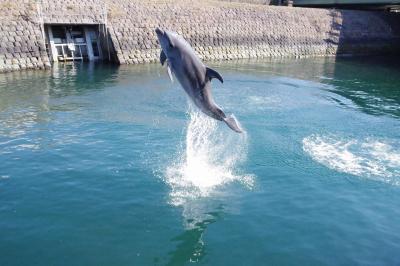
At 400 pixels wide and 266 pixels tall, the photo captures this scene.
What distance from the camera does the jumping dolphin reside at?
1008cm

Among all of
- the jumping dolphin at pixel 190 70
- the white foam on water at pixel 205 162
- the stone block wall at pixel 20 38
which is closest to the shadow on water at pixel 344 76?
the white foam on water at pixel 205 162

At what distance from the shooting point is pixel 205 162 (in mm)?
14336

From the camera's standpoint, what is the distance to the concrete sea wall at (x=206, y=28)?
33.3 m

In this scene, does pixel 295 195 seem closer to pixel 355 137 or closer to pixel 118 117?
pixel 355 137

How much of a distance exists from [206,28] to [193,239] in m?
36.2

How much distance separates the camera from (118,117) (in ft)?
65.6

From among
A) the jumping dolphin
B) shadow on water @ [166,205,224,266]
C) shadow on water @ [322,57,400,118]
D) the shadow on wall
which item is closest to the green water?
shadow on water @ [166,205,224,266]

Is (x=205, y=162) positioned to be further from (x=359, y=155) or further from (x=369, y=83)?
(x=369, y=83)

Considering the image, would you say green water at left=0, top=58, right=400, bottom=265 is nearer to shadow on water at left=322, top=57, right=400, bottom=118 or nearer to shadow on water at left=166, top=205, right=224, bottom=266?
shadow on water at left=166, top=205, right=224, bottom=266

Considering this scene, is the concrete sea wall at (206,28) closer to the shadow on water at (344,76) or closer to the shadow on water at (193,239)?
the shadow on water at (344,76)

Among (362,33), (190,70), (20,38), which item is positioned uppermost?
(20,38)

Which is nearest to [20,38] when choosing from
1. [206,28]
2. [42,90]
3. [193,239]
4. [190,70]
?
[42,90]

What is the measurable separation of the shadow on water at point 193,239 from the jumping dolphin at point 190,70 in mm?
2474

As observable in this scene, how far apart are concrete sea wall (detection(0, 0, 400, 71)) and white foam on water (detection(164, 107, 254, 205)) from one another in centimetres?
2228
